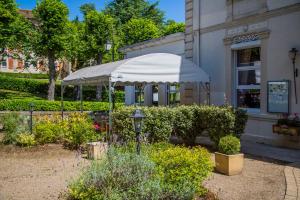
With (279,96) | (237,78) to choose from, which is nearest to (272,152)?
(279,96)

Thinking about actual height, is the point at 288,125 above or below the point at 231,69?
below

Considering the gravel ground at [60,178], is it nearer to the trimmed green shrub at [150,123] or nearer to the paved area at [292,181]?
the paved area at [292,181]

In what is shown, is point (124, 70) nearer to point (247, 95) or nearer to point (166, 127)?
point (166, 127)

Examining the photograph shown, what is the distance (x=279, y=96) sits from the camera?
9.78 meters

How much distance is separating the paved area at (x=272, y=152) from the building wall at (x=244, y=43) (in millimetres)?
444

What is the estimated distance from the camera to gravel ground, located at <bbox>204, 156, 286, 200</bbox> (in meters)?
5.27

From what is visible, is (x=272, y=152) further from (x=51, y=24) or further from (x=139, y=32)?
(x=139, y=32)

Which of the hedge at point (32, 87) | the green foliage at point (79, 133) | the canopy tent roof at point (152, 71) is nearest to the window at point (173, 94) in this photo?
the canopy tent roof at point (152, 71)

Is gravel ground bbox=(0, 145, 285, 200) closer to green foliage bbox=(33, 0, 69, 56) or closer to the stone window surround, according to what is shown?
the stone window surround

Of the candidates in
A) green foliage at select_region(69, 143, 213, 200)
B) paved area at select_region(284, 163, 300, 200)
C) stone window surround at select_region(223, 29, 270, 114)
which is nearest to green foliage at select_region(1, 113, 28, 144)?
green foliage at select_region(69, 143, 213, 200)

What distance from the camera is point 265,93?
34.0 ft

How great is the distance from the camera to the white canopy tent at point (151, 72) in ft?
33.6

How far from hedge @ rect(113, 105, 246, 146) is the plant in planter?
1.53m

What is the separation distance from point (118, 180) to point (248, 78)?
26.0ft
